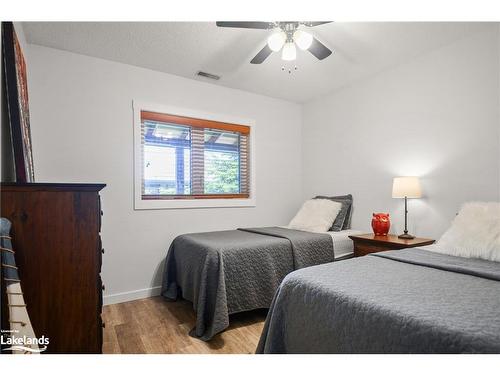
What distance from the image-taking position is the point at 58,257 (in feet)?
4.44

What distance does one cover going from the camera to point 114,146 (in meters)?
2.95

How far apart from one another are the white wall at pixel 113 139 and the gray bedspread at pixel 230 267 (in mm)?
341

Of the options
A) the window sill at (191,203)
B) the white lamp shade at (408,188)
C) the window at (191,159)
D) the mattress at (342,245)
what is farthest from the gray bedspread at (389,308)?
the window at (191,159)

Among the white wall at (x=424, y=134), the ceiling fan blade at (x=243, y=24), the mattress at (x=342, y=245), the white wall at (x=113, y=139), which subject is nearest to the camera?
the ceiling fan blade at (x=243, y=24)

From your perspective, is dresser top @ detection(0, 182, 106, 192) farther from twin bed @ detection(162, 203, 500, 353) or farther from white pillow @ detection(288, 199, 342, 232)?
white pillow @ detection(288, 199, 342, 232)

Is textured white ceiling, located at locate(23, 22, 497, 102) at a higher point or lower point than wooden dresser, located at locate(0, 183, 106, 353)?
higher

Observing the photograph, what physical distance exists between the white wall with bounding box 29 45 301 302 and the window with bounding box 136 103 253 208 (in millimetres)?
165

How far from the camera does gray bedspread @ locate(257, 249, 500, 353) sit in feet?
3.11

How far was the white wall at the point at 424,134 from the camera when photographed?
2.46 m

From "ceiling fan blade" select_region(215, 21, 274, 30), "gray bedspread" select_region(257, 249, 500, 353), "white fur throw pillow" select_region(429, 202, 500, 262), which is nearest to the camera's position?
"gray bedspread" select_region(257, 249, 500, 353)

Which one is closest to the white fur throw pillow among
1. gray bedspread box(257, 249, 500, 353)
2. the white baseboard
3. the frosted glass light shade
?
gray bedspread box(257, 249, 500, 353)

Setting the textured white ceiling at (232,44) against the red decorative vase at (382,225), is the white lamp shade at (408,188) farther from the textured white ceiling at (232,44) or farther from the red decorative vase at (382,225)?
the textured white ceiling at (232,44)
